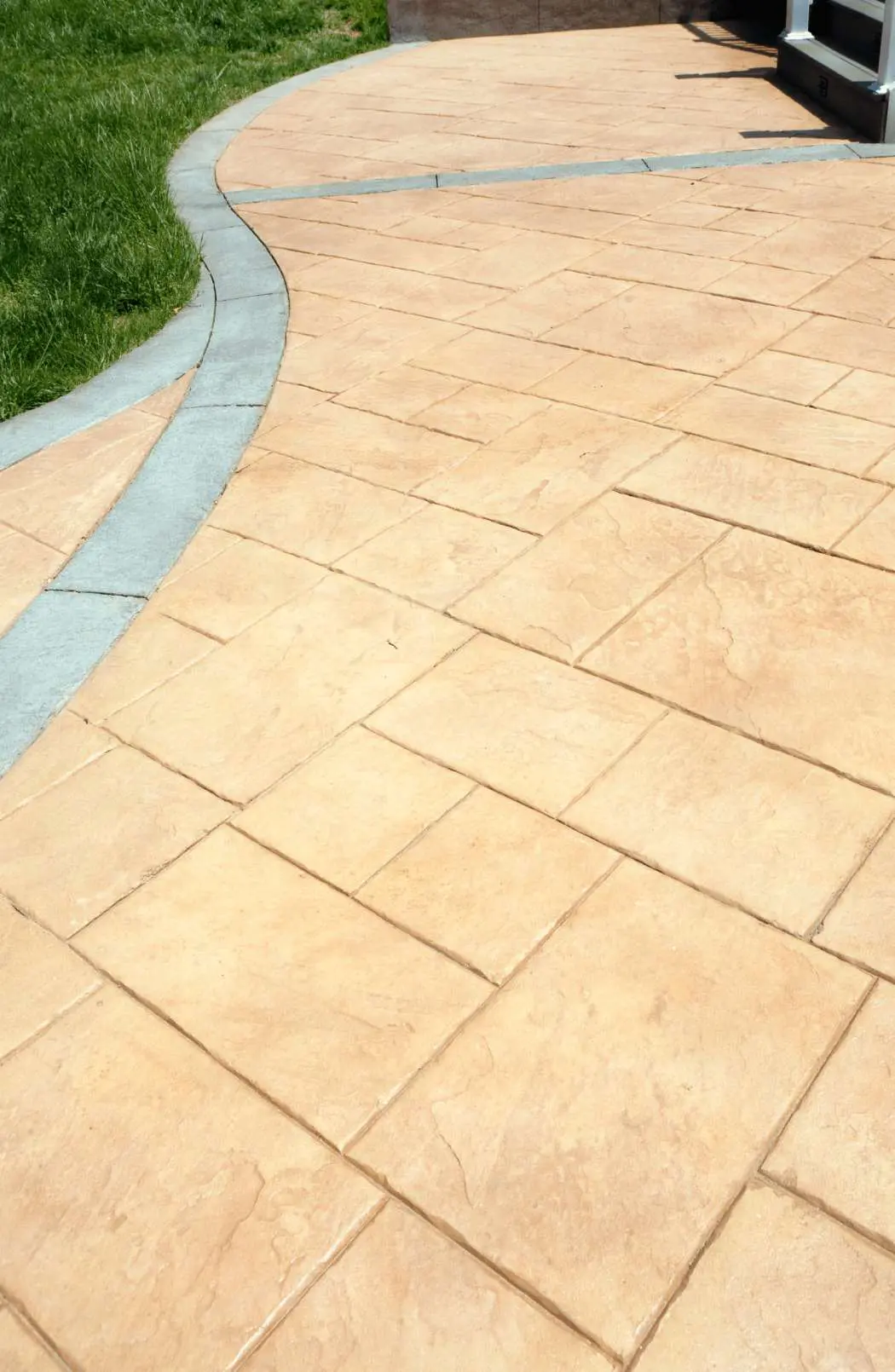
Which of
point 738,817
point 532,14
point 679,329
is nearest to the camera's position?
point 738,817

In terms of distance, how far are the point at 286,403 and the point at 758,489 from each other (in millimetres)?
1885

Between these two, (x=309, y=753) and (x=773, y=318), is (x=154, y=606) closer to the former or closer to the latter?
(x=309, y=753)

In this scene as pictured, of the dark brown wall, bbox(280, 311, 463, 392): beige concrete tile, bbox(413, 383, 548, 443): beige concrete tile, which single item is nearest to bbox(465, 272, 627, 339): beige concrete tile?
bbox(280, 311, 463, 392): beige concrete tile

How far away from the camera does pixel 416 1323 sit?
176 centimetres

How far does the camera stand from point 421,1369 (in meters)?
1.71

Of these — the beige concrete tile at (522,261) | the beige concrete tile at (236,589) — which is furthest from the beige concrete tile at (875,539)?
the beige concrete tile at (522,261)

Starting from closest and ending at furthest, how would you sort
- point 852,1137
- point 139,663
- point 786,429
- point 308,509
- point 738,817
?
1. point 852,1137
2. point 738,817
3. point 139,663
4. point 308,509
5. point 786,429

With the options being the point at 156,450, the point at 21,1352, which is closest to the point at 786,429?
the point at 156,450

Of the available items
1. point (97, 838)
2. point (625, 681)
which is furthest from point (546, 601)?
point (97, 838)

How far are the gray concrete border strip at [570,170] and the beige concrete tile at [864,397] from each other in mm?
3199

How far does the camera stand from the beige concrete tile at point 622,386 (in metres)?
4.33

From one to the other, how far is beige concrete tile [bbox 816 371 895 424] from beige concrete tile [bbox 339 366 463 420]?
139 cm

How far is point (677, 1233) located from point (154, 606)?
227cm

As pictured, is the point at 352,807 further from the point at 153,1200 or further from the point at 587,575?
the point at 587,575
